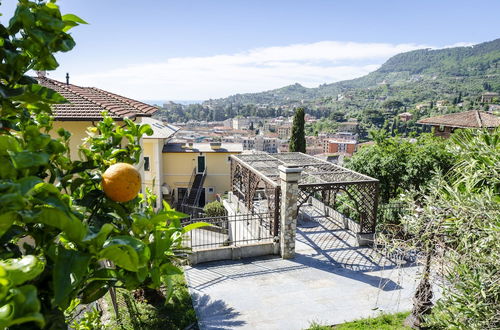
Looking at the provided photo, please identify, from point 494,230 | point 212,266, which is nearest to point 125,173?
point 494,230

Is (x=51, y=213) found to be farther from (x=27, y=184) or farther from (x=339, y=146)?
(x=339, y=146)

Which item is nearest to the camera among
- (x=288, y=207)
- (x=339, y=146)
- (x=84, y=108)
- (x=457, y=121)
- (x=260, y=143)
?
(x=84, y=108)

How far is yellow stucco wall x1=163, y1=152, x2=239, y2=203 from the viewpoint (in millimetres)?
28453

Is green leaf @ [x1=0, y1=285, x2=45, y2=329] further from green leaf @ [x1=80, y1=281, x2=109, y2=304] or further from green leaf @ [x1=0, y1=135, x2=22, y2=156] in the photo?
green leaf @ [x1=80, y1=281, x2=109, y2=304]

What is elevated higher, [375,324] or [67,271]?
[67,271]

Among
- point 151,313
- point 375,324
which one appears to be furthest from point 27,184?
point 375,324

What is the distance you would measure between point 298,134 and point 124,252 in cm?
2432

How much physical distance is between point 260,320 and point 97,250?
23.2 feet

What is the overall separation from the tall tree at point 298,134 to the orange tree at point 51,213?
23374 millimetres

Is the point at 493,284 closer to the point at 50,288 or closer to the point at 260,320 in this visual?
the point at 50,288

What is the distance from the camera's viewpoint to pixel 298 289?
8.69m

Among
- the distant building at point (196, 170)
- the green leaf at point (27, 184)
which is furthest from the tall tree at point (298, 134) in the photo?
the green leaf at point (27, 184)

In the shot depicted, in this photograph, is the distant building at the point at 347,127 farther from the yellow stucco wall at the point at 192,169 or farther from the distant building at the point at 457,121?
the yellow stucco wall at the point at 192,169

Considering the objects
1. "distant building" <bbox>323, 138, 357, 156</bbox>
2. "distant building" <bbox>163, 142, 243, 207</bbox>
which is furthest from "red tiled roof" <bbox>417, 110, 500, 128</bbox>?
"distant building" <bbox>323, 138, 357, 156</bbox>
